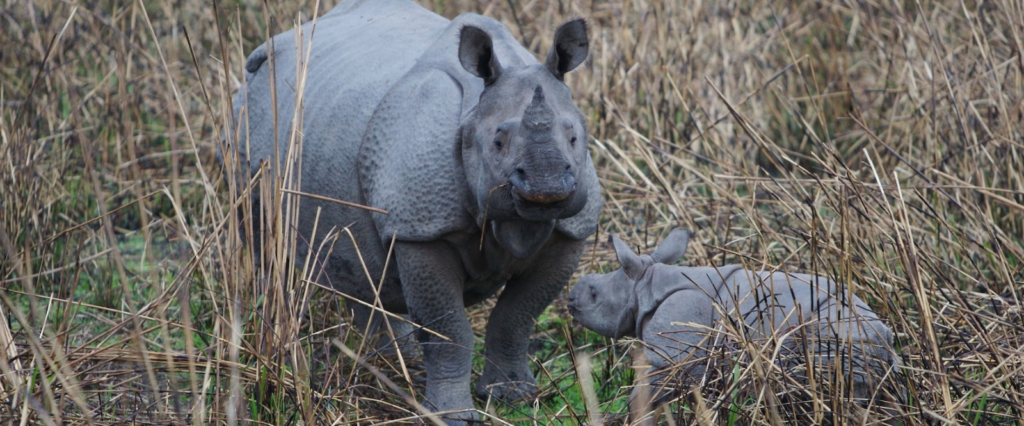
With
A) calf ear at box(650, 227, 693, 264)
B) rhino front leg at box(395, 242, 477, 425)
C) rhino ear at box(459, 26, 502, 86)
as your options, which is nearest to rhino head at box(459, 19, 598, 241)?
rhino ear at box(459, 26, 502, 86)

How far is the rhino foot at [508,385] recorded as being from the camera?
3.98 metres

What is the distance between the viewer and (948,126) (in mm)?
5270

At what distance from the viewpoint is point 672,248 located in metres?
3.82

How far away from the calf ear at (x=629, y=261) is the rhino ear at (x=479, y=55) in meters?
0.74

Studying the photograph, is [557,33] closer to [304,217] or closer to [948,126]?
[304,217]

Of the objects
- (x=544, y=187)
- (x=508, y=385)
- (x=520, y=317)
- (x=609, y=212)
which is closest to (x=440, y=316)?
(x=520, y=317)

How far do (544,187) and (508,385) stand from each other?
1180 millimetres

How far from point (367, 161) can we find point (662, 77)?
2857mm

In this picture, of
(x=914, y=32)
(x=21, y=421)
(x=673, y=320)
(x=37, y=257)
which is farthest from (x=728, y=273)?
(x=37, y=257)

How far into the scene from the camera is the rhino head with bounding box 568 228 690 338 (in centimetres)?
370

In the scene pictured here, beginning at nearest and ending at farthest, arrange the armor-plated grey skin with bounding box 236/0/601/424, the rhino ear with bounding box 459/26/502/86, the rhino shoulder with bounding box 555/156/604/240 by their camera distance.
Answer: the armor-plated grey skin with bounding box 236/0/601/424
the rhino ear with bounding box 459/26/502/86
the rhino shoulder with bounding box 555/156/604/240

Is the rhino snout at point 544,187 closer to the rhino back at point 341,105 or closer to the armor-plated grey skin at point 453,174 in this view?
the armor-plated grey skin at point 453,174

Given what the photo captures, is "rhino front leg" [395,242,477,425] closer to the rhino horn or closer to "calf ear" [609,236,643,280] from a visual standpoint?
"calf ear" [609,236,643,280]

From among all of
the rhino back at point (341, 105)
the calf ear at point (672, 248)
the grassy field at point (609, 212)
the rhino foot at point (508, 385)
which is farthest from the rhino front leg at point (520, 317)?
the rhino back at point (341, 105)
